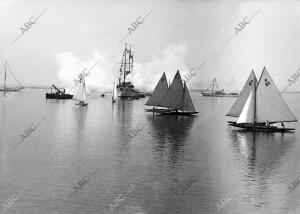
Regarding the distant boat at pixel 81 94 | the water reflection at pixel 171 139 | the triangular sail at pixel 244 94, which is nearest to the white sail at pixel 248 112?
the triangular sail at pixel 244 94

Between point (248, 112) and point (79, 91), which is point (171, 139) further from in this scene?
point (79, 91)

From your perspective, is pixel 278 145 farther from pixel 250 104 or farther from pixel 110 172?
pixel 110 172

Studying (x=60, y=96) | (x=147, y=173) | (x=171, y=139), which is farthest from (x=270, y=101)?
(x=60, y=96)

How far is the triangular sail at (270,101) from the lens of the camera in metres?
68.2

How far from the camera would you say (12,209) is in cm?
2773

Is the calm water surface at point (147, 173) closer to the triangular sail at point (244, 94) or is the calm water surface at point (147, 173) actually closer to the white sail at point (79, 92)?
the triangular sail at point (244, 94)

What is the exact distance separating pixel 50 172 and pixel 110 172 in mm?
4821

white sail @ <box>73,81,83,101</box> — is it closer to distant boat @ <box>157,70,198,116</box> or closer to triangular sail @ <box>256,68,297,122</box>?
distant boat @ <box>157,70,198,116</box>

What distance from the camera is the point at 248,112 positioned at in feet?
233

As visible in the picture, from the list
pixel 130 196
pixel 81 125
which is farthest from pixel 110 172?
pixel 81 125

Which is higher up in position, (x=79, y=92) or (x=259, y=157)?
(x=79, y=92)

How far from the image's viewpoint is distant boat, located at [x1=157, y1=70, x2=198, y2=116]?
99000mm

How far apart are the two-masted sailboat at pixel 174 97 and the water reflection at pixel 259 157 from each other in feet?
88.8

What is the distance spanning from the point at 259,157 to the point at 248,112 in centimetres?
2224
